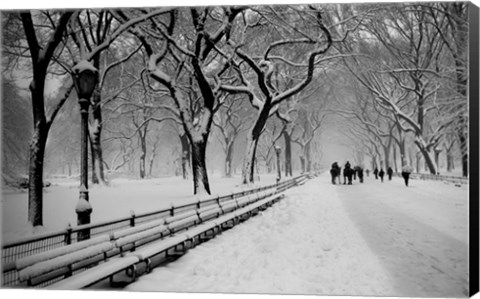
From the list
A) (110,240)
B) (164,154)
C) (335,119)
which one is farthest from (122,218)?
(335,119)

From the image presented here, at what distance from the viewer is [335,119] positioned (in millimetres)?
14266

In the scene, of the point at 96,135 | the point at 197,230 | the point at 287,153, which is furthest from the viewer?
the point at 287,153

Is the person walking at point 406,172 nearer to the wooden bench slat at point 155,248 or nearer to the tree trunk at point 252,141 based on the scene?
the tree trunk at point 252,141

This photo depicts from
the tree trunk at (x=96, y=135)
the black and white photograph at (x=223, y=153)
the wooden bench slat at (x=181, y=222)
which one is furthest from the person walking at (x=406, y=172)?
the tree trunk at (x=96, y=135)

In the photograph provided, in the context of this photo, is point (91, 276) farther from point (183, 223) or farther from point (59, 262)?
point (183, 223)

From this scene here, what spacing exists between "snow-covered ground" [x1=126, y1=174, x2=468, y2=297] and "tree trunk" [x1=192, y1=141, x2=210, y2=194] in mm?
2532

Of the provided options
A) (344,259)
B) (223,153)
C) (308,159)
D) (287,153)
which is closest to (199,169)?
(223,153)

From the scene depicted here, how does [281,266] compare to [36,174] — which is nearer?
[281,266]

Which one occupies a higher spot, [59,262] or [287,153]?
[287,153]

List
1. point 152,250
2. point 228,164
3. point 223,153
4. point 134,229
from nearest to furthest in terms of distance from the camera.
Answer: point 152,250
point 134,229
point 228,164
point 223,153

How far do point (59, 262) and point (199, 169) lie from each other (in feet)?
19.9

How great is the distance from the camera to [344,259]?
6059mm

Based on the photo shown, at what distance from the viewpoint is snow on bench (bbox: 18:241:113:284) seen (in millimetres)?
4320

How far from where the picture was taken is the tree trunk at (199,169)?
407 inches
